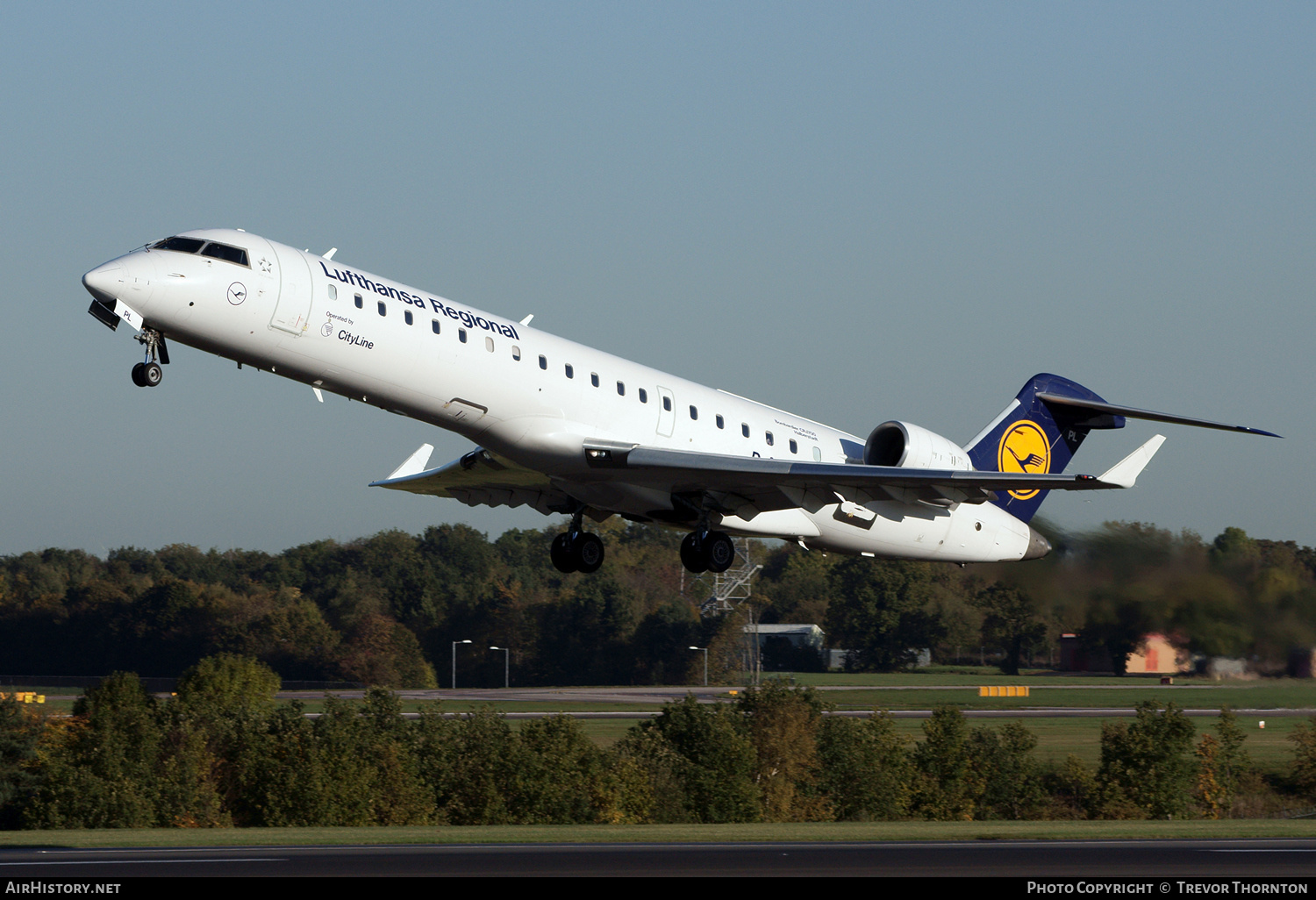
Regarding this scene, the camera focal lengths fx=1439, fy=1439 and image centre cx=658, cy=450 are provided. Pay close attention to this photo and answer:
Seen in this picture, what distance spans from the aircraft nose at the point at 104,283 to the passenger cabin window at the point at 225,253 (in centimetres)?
134

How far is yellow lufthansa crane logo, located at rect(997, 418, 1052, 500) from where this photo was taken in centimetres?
2809

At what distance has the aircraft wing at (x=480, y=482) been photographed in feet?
79.2

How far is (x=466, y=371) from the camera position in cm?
2053

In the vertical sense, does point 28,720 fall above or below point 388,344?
below

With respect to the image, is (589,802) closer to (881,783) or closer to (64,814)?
(881,783)

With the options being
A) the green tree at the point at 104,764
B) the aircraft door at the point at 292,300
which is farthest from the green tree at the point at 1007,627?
the green tree at the point at 104,764

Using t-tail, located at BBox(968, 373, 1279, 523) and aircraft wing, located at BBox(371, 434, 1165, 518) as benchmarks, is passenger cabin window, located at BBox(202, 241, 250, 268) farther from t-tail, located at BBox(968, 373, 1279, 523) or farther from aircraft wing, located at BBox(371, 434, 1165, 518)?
t-tail, located at BBox(968, 373, 1279, 523)

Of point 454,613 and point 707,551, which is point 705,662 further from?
point 707,551

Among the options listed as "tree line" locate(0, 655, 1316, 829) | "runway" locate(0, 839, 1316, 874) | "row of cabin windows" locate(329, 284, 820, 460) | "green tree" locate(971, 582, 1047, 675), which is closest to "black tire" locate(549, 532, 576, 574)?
"row of cabin windows" locate(329, 284, 820, 460)

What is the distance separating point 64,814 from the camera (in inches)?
2057

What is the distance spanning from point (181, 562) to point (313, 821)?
230ft

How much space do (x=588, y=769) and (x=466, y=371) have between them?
116ft

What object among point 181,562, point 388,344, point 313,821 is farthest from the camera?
point 181,562
